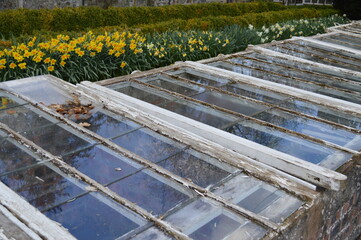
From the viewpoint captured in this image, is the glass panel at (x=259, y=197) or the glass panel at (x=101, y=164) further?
the glass panel at (x=101, y=164)

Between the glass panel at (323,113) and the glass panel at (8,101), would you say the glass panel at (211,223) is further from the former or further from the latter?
the glass panel at (8,101)

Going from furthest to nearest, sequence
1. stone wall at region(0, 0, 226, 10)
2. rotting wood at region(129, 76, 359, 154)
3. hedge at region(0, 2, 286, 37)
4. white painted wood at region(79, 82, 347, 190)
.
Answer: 1. stone wall at region(0, 0, 226, 10)
2. hedge at region(0, 2, 286, 37)
3. rotting wood at region(129, 76, 359, 154)
4. white painted wood at region(79, 82, 347, 190)

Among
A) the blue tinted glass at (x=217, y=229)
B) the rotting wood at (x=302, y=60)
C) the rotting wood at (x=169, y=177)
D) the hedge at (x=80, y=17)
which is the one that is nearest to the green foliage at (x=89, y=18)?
the hedge at (x=80, y=17)

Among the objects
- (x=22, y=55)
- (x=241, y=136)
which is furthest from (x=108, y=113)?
(x=22, y=55)

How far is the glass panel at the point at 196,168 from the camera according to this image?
109 inches

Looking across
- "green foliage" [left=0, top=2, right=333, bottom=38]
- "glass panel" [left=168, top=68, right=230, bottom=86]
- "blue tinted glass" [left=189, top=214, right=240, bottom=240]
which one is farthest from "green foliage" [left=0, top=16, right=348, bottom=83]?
"blue tinted glass" [left=189, top=214, right=240, bottom=240]

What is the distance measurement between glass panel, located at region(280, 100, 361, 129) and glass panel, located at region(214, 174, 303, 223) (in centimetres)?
157

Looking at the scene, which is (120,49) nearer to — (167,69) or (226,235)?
(167,69)

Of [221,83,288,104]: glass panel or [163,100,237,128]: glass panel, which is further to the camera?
[221,83,288,104]: glass panel

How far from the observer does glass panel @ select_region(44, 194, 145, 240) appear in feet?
7.22

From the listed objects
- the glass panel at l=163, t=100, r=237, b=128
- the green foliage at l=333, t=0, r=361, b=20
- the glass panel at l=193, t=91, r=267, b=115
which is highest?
the green foliage at l=333, t=0, r=361, b=20

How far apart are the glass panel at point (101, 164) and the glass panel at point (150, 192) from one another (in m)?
0.09

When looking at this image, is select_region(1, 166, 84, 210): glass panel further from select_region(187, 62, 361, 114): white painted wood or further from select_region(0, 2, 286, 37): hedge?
select_region(0, 2, 286, 37): hedge

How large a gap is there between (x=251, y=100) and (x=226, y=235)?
2307 millimetres
